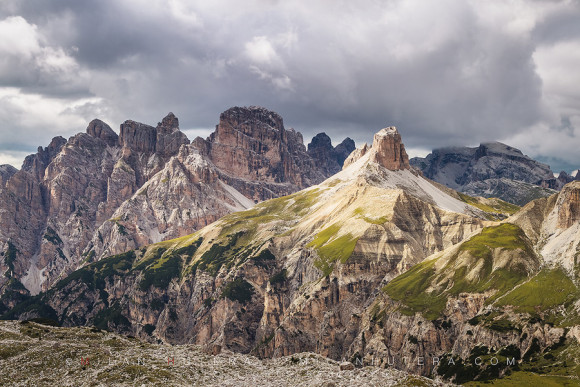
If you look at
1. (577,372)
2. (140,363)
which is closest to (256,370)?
(140,363)

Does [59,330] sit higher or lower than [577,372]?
higher

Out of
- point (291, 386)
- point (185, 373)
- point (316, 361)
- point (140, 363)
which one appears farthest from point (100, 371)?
point (316, 361)

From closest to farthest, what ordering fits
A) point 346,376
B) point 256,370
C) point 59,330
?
1. point 346,376
2. point 256,370
3. point 59,330

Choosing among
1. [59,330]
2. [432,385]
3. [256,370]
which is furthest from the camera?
[59,330]

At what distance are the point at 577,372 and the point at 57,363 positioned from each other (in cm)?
17813

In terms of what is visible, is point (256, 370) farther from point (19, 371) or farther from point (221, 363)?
point (19, 371)

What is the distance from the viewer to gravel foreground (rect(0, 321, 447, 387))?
121 m

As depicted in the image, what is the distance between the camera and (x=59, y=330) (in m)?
173

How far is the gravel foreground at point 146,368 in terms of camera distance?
121 meters

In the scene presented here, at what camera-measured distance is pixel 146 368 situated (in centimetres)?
12750

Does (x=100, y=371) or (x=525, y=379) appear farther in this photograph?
(x=525, y=379)

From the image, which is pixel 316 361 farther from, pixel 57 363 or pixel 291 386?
pixel 57 363

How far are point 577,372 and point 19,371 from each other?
611 ft

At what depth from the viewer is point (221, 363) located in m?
145
